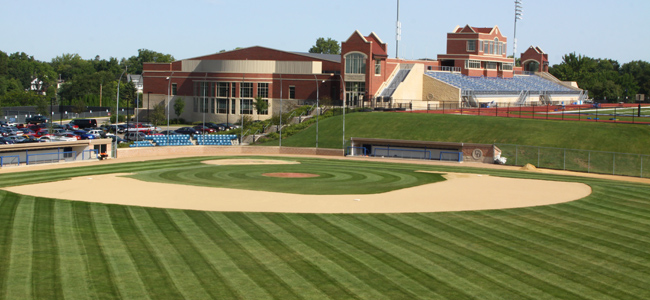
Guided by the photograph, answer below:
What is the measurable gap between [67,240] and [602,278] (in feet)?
66.3

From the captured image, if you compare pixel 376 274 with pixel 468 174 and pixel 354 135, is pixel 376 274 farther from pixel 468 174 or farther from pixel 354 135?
pixel 354 135

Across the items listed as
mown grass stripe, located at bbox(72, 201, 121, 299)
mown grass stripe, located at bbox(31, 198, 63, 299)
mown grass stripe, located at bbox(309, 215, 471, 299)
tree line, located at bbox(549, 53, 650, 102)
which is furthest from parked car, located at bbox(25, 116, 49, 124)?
tree line, located at bbox(549, 53, 650, 102)

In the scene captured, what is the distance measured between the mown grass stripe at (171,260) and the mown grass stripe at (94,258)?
186 cm

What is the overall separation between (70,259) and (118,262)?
180 cm

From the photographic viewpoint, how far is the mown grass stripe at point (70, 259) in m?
20.1

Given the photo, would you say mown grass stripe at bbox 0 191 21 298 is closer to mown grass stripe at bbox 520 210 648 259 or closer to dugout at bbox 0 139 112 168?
dugout at bbox 0 139 112 168

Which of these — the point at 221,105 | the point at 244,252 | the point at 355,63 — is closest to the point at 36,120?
the point at 221,105

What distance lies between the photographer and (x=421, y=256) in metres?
24.9

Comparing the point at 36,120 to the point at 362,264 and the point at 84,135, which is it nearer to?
the point at 84,135

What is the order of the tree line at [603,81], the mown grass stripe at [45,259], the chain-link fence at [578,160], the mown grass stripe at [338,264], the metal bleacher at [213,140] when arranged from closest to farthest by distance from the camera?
the mown grass stripe at [45,259] → the mown grass stripe at [338,264] → the chain-link fence at [578,160] → the metal bleacher at [213,140] → the tree line at [603,81]

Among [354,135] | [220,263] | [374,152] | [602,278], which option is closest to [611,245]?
[602,278]

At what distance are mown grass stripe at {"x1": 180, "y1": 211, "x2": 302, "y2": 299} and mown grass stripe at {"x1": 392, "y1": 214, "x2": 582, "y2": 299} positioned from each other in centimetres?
737

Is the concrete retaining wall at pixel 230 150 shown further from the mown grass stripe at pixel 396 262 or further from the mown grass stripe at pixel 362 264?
the mown grass stripe at pixel 362 264

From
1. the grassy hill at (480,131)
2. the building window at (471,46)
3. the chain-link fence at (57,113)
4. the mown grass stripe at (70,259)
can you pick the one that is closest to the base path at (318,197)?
the mown grass stripe at (70,259)
